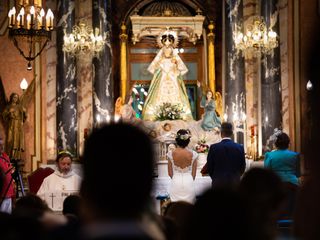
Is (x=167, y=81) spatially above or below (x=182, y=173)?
above

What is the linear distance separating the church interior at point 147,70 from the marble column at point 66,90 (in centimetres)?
2

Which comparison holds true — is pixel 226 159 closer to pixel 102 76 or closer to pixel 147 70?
pixel 102 76

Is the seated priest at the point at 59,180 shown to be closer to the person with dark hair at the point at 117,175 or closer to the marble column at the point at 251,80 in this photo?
the person with dark hair at the point at 117,175

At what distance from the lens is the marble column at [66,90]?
15.1 meters

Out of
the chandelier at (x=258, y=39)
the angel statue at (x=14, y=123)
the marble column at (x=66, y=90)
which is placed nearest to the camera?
the chandelier at (x=258, y=39)

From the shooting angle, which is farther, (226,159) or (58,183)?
(226,159)

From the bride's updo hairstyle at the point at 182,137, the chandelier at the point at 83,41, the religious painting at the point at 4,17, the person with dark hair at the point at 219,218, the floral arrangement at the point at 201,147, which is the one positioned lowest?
the floral arrangement at the point at 201,147

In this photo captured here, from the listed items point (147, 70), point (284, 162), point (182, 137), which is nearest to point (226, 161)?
point (284, 162)

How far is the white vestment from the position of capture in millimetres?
7836

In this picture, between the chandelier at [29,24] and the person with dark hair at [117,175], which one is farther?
the chandelier at [29,24]

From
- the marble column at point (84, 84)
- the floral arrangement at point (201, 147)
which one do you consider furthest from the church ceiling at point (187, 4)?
the floral arrangement at point (201, 147)

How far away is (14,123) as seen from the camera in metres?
15.3

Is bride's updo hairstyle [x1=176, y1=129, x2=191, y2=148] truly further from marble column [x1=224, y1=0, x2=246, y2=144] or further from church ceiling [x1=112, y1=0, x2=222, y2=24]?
church ceiling [x1=112, y1=0, x2=222, y2=24]

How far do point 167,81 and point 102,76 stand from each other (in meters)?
1.94
